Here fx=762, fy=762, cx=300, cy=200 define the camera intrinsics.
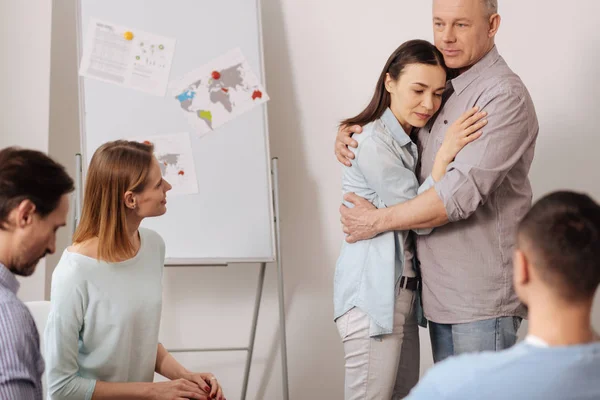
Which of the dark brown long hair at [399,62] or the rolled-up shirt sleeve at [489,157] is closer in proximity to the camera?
the rolled-up shirt sleeve at [489,157]

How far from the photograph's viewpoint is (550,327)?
3.76 ft

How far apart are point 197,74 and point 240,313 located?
3.44ft

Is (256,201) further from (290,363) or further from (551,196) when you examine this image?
(551,196)

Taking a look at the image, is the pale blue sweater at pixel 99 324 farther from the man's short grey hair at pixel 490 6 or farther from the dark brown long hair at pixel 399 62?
the man's short grey hair at pixel 490 6

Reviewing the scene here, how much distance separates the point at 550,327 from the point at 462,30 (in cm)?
119

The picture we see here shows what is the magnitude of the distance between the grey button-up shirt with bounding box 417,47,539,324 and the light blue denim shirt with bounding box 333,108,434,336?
0.30 feet

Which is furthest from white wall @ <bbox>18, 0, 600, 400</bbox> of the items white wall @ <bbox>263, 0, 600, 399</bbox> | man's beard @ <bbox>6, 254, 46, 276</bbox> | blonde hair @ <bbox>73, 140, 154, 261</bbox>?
man's beard @ <bbox>6, 254, 46, 276</bbox>

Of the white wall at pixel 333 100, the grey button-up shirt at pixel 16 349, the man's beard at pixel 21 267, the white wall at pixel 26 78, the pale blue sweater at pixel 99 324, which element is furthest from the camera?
the white wall at pixel 333 100

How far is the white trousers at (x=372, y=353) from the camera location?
2066 millimetres

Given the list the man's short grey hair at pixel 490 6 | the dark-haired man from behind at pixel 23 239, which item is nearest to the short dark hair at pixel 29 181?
the dark-haired man from behind at pixel 23 239

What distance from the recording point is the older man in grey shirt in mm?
1991

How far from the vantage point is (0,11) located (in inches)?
117

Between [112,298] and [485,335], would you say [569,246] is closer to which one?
[485,335]

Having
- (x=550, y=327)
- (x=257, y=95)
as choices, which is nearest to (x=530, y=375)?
(x=550, y=327)
